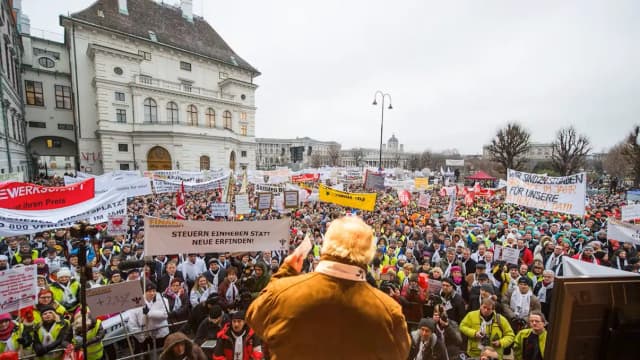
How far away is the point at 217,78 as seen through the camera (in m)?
42.5

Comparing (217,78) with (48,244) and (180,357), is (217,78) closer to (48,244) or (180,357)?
(48,244)

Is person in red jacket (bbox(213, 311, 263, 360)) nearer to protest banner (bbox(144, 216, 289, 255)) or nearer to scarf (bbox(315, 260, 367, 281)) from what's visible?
protest banner (bbox(144, 216, 289, 255))

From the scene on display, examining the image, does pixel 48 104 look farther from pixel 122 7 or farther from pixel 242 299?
pixel 242 299

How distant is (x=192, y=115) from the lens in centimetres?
3681

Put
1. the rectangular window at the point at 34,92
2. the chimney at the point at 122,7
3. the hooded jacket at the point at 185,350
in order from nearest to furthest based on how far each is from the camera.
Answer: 1. the hooded jacket at the point at 185,350
2. the rectangular window at the point at 34,92
3. the chimney at the point at 122,7

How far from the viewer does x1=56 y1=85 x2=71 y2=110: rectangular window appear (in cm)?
3356

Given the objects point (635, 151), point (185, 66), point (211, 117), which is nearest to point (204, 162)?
point (211, 117)

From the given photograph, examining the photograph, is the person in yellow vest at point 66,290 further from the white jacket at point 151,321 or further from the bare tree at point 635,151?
the bare tree at point 635,151

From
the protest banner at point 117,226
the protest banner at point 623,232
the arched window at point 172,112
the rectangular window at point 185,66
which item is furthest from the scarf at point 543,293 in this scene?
the rectangular window at point 185,66

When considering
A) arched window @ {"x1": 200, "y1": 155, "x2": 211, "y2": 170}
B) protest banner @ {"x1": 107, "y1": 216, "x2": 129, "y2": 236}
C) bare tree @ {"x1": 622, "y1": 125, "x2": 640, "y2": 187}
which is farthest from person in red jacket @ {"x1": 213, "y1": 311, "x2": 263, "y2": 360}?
bare tree @ {"x1": 622, "y1": 125, "x2": 640, "y2": 187}

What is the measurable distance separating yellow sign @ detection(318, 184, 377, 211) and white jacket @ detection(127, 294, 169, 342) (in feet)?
23.4

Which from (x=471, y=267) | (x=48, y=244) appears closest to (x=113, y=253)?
(x=48, y=244)

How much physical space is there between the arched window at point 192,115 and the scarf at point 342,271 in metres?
39.1

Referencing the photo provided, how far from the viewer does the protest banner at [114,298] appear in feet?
13.1
